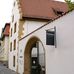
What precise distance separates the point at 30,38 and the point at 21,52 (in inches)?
136

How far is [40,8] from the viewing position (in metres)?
29.9

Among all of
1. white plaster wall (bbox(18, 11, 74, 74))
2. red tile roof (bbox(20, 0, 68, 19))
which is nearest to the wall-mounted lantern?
white plaster wall (bbox(18, 11, 74, 74))

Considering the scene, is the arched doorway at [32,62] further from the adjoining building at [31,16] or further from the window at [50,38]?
the window at [50,38]

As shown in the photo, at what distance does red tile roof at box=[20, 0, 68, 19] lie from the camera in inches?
1075

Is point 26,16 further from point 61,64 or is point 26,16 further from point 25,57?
point 61,64

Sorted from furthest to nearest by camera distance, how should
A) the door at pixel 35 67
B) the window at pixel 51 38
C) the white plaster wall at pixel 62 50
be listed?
the door at pixel 35 67
the window at pixel 51 38
the white plaster wall at pixel 62 50

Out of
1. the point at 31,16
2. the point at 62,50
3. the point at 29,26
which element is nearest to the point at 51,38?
the point at 62,50

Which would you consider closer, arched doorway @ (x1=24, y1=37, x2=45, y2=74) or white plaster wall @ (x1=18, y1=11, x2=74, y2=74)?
white plaster wall @ (x1=18, y1=11, x2=74, y2=74)

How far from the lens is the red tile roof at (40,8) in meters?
27.3

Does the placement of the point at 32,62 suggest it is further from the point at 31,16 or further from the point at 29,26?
the point at 31,16

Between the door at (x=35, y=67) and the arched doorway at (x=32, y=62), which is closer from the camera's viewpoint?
the arched doorway at (x=32, y=62)

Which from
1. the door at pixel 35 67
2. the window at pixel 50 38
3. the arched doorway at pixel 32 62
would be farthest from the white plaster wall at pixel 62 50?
the door at pixel 35 67

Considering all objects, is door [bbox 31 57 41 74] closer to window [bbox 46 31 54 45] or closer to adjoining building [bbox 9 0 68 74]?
adjoining building [bbox 9 0 68 74]

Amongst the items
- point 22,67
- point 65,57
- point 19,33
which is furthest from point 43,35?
point 19,33
